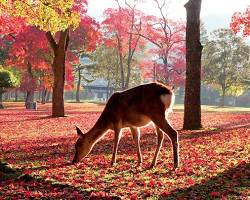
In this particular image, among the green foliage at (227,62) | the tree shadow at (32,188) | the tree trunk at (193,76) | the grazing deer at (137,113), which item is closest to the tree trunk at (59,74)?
the tree trunk at (193,76)

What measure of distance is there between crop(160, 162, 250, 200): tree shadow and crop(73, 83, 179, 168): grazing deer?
1.50 meters

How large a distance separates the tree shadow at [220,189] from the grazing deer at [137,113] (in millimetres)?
1504

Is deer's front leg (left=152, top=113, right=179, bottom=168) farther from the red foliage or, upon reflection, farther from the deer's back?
the red foliage

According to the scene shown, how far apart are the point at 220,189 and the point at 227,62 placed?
78.7m

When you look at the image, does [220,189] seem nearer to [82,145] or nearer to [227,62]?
[82,145]

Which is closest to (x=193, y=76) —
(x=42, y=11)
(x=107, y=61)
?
(x=42, y=11)

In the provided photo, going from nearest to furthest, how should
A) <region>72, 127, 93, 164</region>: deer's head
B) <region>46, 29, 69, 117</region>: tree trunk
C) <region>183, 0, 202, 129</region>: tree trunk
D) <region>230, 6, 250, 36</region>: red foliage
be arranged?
<region>72, 127, 93, 164</region>: deer's head
<region>183, 0, 202, 129</region>: tree trunk
<region>46, 29, 69, 117</region>: tree trunk
<region>230, 6, 250, 36</region>: red foliage

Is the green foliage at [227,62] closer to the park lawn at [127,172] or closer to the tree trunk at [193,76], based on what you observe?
the tree trunk at [193,76]

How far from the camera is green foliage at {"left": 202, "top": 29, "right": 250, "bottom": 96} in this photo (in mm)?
82062

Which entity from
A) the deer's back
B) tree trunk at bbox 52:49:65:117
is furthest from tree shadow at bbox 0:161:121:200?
tree trunk at bbox 52:49:65:117

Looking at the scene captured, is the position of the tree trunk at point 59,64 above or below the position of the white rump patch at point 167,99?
above

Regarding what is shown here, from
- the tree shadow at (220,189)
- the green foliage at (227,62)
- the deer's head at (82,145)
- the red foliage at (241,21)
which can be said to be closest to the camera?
the tree shadow at (220,189)

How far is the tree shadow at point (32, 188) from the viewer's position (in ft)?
26.8

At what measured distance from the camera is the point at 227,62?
84.4 metres
